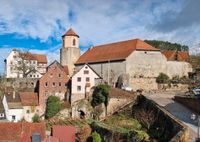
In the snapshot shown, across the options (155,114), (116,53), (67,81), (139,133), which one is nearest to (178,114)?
(155,114)

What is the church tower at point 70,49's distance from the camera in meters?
70.2

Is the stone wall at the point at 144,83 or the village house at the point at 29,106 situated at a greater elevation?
the stone wall at the point at 144,83

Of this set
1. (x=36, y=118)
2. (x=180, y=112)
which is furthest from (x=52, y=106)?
(x=180, y=112)

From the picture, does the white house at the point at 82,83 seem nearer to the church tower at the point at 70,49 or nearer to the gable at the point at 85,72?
the gable at the point at 85,72

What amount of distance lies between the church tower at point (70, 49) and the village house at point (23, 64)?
931cm

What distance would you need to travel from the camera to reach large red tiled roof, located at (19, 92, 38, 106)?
53781mm

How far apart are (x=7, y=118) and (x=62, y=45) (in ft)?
77.5

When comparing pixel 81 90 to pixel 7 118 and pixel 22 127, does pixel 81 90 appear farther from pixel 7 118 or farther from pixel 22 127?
pixel 22 127

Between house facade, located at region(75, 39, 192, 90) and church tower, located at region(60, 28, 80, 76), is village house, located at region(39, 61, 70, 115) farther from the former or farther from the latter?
church tower, located at region(60, 28, 80, 76)

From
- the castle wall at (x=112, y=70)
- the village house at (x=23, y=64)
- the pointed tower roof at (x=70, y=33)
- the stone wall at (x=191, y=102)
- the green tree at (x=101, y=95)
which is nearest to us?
the stone wall at (x=191, y=102)

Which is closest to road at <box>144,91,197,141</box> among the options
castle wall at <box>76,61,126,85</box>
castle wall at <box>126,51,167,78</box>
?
castle wall at <box>126,51,167,78</box>

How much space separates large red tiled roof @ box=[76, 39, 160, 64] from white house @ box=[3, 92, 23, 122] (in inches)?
717

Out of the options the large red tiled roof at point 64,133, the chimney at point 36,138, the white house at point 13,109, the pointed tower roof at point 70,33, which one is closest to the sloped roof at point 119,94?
the large red tiled roof at point 64,133

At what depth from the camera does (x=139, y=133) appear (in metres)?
30.5
